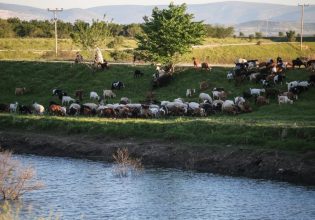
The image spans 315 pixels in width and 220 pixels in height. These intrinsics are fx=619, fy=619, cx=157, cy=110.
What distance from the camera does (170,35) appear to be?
186 ft

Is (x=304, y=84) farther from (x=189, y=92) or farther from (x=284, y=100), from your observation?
(x=189, y=92)

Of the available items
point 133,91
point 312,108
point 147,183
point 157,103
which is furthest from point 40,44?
point 147,183

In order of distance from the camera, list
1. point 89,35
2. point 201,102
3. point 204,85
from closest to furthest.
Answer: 1. point 201,102
2. point 204,85
3. point 89,35

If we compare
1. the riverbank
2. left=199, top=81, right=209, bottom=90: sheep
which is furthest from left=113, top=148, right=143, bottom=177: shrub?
left=199, top=81, right=209, bottom=90: sheep

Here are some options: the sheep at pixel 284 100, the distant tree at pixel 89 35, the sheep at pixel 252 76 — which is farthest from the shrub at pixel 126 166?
the distant tree at pixel 89 35

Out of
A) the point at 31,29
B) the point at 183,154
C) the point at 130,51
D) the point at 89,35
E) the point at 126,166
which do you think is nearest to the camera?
the point at 126,166

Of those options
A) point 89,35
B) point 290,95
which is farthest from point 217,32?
point 290,95

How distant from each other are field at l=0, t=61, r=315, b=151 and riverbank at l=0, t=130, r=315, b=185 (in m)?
0.64

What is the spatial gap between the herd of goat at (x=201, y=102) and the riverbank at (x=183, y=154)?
4.07 m

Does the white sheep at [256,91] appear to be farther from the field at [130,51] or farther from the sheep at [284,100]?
the field at [130,51]

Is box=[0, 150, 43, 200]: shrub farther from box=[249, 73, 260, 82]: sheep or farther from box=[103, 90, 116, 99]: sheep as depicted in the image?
box=[249, 73, 260, 82]: sheep

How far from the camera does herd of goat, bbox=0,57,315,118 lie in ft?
140

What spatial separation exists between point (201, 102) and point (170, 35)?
12466mm

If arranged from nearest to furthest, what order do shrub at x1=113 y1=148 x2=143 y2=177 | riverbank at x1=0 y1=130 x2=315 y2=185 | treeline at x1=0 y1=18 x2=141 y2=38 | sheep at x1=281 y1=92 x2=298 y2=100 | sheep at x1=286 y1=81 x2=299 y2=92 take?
riverbank at x1=0 y1=130 x2=315 y2=185 → shrub at x1=113 y1=148 x2=143 y2=177 → sheep at x1=281 y1=92 x2=298 y2=100 → sheep at x1=286 y1=81 x2=299 y2=92 → treeline at x1=0 y1=18 x2=141 y2=38
